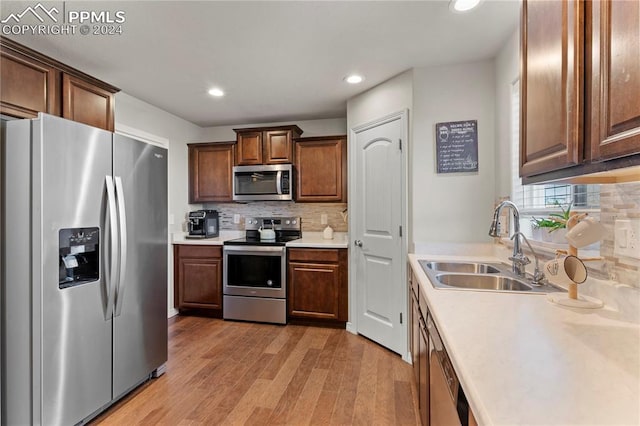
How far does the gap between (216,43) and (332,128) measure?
1938mm

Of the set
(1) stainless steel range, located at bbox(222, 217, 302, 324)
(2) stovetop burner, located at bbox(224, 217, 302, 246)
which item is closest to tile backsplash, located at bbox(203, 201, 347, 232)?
(2) stovetop burner, located at bbox(224, 217, 302, 246)

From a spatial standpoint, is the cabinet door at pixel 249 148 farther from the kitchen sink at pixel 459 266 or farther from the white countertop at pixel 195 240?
the kitchen sink at pixel 459 266

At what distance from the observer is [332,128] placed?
377 centimetres

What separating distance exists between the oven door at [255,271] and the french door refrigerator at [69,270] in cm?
133

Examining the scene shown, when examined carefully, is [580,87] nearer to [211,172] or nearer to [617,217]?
[617,217]

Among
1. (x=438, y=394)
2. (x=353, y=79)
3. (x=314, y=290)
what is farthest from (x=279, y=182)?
(x=438, y=394)

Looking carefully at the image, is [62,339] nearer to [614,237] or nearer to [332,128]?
[614,237]

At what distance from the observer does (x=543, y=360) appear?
709 mm

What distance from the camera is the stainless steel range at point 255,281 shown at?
325 centimetres

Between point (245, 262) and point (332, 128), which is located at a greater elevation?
point (332, 128)

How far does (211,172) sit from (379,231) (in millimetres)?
2302

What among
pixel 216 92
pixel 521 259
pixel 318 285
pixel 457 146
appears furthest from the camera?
pixel 318 285

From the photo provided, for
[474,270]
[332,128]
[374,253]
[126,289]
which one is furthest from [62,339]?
[332,128]

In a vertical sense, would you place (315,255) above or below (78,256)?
below
